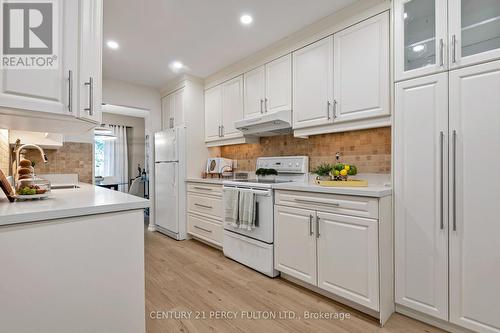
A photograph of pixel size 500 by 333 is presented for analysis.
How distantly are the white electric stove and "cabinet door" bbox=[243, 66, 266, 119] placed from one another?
2.03 feet

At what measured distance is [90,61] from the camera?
129cm

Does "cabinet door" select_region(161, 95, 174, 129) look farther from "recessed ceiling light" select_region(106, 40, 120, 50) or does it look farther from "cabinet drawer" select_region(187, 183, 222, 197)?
"recessed ceiling light" select_region(106, 40, 120, 50)

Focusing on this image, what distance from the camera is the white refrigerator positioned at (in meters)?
3.81

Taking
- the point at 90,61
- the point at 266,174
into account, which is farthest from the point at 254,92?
the point at 90,61

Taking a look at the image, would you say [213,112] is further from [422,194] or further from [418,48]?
[422,194]

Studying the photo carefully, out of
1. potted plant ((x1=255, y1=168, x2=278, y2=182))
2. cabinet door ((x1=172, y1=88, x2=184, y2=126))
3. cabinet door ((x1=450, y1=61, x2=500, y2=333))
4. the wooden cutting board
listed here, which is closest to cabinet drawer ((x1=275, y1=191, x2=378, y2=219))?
cabinet door ((x1=450, y1=61, x2=500, y2=333))

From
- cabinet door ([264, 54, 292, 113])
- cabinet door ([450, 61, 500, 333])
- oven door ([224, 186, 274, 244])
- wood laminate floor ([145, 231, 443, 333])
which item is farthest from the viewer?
cabinet door ([264, 54, 292, 113])

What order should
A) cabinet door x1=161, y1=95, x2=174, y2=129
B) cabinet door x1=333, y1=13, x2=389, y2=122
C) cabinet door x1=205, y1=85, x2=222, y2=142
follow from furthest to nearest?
cabinet door x1=161, y1=95, x2=174, y2=129, cabinet door x1=205, y1=85, x2=222, y2=142, cabinet door x1=333, y1=13, x2=389, y2=122

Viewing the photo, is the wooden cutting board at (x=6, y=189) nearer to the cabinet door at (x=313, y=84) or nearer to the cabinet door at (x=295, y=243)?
the cabinet door at (x=295, y=243)

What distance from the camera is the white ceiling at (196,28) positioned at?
85.1 inches

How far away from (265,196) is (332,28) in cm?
167

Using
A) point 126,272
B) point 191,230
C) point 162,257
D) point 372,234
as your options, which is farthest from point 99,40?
point 191,230

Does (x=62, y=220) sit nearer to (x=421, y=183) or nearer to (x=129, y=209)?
(x=129, y=209)

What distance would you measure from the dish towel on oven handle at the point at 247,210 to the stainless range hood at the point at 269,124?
778mm
